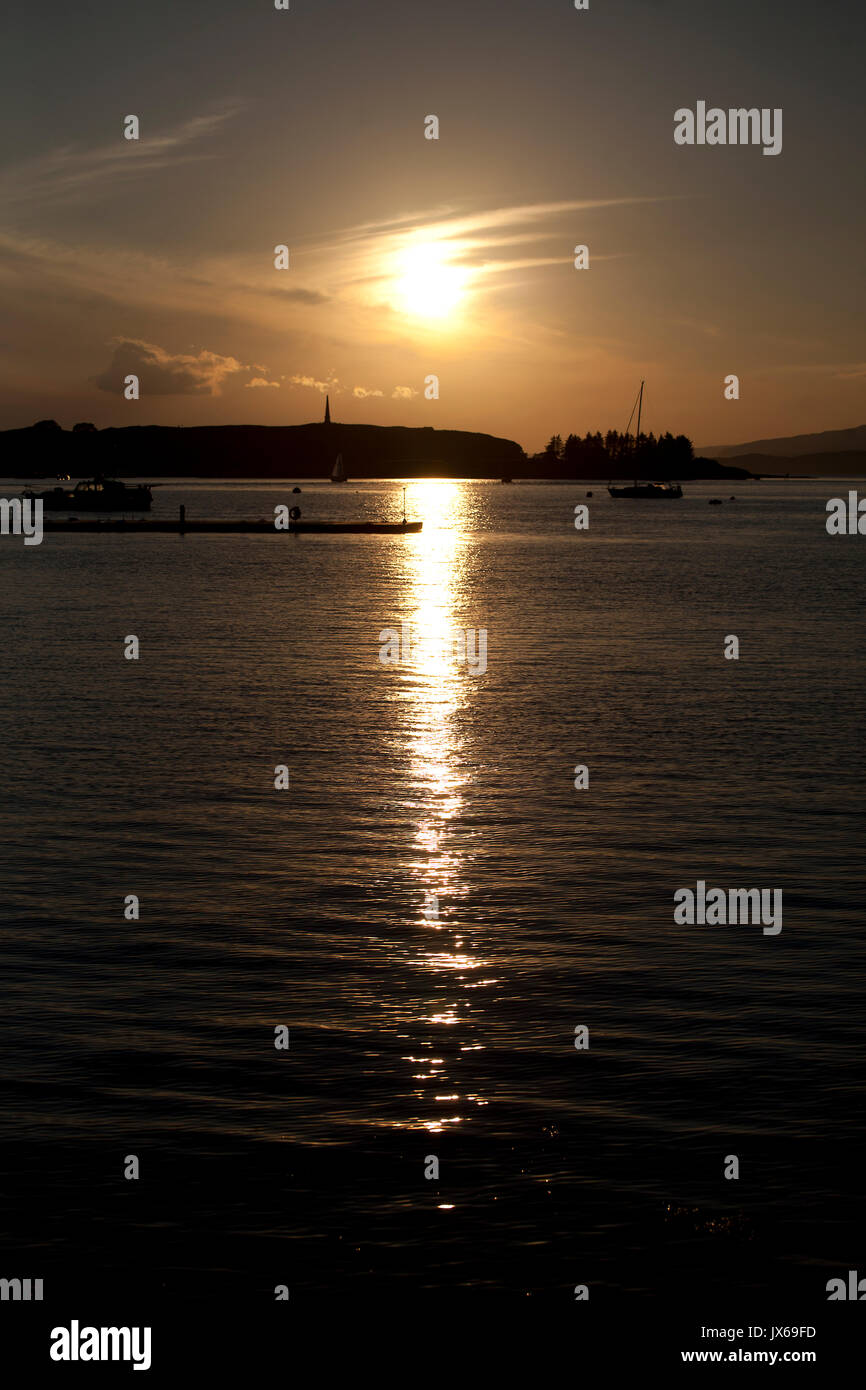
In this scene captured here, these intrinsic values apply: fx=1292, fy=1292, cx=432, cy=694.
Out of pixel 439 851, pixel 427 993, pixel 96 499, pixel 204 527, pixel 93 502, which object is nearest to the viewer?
pixel 427 993

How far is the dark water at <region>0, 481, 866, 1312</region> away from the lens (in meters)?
11.3

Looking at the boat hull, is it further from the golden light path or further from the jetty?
the golden light path

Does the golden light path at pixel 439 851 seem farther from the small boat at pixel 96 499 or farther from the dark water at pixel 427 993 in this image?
the small boat at pixel 96 499

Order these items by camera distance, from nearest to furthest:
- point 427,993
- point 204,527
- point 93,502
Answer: point 427,993, point 204,527, point 93,502

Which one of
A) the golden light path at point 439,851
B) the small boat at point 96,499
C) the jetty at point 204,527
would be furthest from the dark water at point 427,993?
the small boat at point 96,499

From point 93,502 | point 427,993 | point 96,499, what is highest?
point 96,499

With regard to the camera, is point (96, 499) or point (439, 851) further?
point (96, 499)

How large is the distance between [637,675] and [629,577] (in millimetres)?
53649

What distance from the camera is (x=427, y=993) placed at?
16.7 m

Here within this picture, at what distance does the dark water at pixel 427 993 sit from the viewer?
445 inches

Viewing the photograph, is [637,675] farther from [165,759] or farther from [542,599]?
[542,599]

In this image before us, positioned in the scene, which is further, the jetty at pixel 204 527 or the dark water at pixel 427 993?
the jetty at pixel 204 527

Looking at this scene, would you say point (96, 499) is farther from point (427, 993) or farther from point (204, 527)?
point (427, 993)

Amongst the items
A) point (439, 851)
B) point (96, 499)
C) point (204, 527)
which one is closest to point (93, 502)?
point (96, 499)
